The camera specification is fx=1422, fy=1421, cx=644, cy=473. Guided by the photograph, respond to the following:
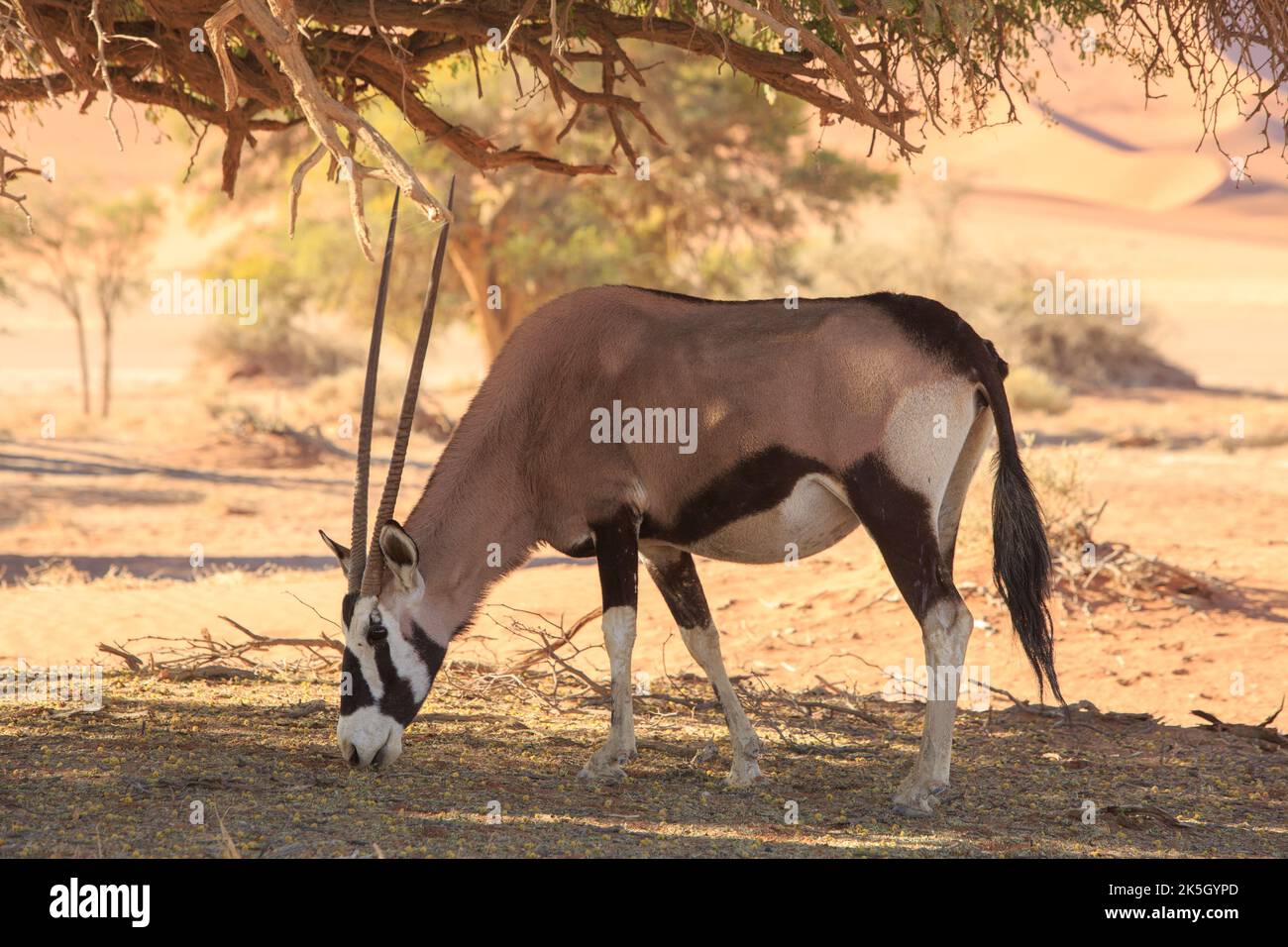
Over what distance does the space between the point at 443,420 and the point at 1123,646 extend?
15099mm

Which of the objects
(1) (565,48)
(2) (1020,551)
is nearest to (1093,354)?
(1) (565,48)

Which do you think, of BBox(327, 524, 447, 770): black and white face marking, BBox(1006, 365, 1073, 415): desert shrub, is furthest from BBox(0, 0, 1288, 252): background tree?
BBox(1006, 365, 1073, 415): desert shrub

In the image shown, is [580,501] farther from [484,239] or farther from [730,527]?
[484,239]

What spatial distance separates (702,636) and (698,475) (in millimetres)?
813

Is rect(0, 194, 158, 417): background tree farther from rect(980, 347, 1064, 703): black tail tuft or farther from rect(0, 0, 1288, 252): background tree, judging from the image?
rect(980, 347, 1064, 703): black tail tuft

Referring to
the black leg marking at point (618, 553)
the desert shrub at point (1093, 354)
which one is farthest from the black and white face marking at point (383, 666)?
the desert shrub at point (1093, 354)

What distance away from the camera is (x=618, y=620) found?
18.6 feet

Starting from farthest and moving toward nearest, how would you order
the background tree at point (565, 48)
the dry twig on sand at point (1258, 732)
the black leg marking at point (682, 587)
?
the dry twig on sand at point (1258, 732) → the background tree at point (565, 48) → the black leg marking at point (682, 587)

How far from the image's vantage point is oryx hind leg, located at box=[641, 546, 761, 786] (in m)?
5.89

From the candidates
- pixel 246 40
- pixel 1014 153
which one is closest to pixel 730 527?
pixel 246 40

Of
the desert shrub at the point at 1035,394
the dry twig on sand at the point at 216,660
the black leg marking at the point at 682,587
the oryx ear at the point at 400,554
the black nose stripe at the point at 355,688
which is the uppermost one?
the desert shrub at the point at 1035,394

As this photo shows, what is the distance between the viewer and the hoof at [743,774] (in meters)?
5.83

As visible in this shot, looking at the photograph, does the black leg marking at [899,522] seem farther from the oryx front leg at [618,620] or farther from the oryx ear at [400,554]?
the oryx ear at [400,554]

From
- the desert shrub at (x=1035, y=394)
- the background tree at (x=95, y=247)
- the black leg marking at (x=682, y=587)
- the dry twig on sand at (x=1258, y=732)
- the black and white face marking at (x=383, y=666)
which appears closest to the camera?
the black and white face marking at (x=383, y=666)
